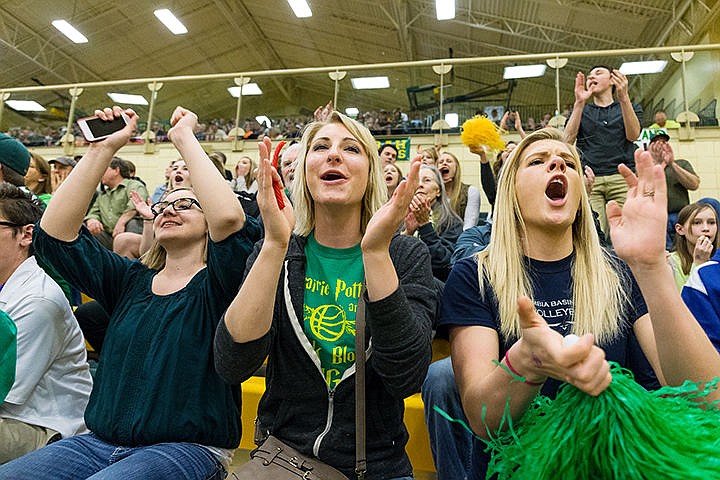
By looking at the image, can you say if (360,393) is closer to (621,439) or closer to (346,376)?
(346,376)

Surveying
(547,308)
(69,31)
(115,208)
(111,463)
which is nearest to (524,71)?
(115,208)

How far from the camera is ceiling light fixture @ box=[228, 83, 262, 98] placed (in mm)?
6384

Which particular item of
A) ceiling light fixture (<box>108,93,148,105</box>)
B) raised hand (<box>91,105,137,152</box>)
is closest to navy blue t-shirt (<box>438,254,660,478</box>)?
raised hand (<box>91,105,137,152</box>)

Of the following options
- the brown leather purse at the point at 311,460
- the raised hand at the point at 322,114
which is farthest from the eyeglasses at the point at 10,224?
the brown leather purse at the point at 311,460

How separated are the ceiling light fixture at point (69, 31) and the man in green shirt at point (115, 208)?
9280 millimetres

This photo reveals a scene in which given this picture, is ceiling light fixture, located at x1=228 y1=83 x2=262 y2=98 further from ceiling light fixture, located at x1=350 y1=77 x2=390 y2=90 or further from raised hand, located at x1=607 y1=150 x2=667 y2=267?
raised hand, located at x1=607 y1=150 x2=667 y2=267

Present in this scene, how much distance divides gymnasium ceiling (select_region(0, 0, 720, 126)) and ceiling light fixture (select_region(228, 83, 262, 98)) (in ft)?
0.21

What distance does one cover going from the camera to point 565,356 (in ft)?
2.45

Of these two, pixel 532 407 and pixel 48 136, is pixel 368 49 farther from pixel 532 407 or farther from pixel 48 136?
pixel 532 407

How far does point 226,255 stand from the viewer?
4.83 ft

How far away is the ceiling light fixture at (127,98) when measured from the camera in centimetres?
652

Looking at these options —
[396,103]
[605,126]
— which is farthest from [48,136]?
[605,126]

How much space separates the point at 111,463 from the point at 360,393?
692 millimetres

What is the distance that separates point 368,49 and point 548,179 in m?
12.0
